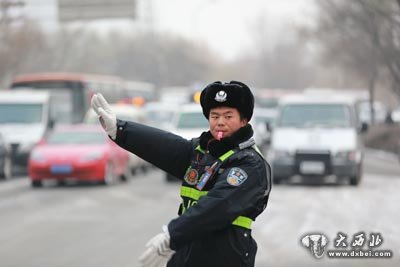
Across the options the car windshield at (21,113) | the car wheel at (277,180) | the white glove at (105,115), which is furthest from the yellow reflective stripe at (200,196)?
the car windshield at (21,113)

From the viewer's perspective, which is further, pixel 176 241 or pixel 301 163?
pixel 301 163

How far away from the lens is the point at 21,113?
91.6 feet

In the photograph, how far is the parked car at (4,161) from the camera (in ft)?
77.9

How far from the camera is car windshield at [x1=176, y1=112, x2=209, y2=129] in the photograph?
915 inches

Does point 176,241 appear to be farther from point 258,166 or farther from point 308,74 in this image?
point 308,74

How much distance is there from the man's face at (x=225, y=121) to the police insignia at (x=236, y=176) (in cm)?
21

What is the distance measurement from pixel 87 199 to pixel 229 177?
14236 millimetres

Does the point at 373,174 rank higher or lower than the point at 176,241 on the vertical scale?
lower

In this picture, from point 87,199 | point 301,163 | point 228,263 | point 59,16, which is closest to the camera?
point 228,263

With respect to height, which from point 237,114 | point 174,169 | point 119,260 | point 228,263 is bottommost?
point 119,260

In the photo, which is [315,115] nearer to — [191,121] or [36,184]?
[191,121]

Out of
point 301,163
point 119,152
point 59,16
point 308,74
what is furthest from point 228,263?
point 308,74

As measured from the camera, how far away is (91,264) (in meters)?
10.1

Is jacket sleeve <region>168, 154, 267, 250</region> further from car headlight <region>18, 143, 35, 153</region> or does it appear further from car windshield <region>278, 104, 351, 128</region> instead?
car headlight <region>18, 143, 35, 153</region>
